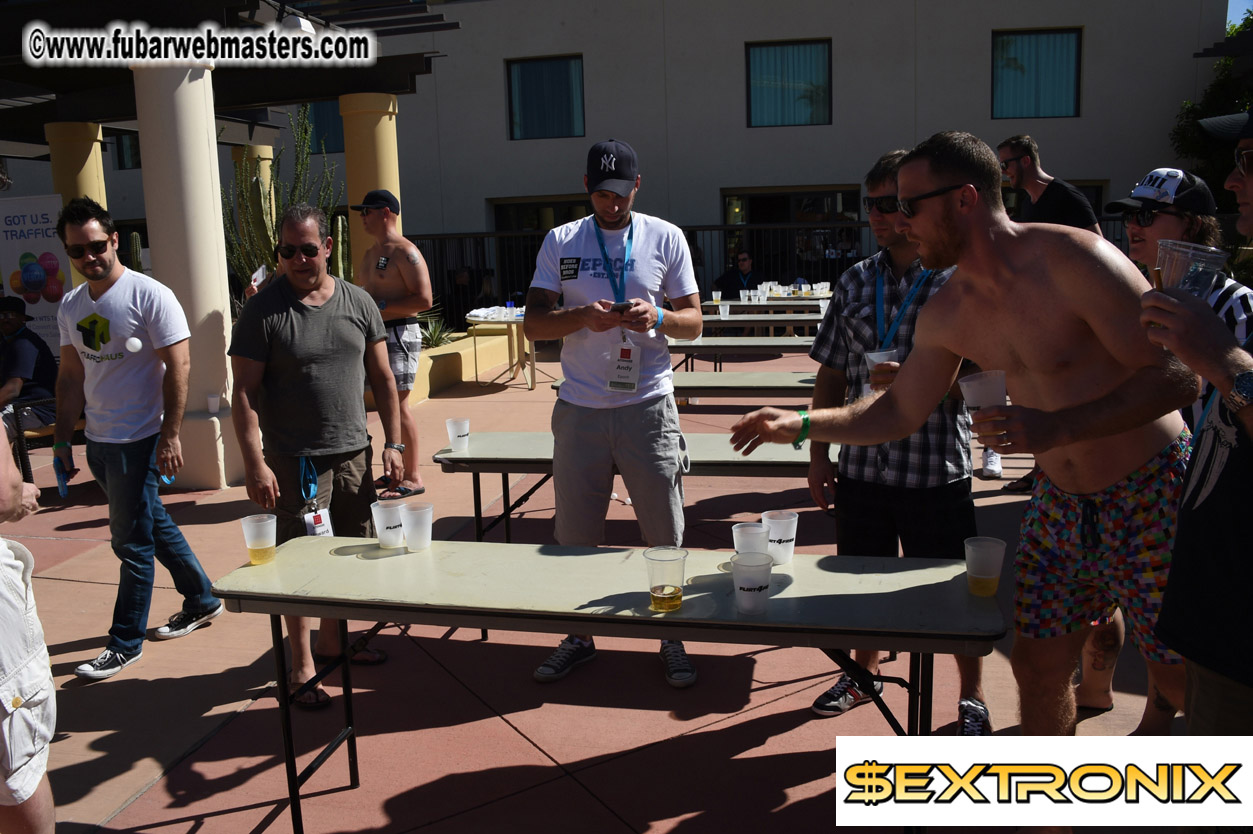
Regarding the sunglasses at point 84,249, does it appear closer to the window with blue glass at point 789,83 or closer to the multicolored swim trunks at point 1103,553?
the multicolored swim trunks at point 1103,553

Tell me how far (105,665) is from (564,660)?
6.58ft

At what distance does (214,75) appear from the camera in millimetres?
10875

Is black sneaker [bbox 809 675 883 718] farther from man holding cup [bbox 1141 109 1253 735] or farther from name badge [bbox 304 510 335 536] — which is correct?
name badge [bbox 304 510 335 536]

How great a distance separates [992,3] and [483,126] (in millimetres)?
10146

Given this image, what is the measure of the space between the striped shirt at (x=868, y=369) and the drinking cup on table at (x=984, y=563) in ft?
2.45

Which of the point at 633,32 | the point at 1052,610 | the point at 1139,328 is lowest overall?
the point at 1052,610

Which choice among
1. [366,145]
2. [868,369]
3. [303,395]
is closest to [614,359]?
[868,369]

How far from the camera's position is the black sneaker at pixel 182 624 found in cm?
438

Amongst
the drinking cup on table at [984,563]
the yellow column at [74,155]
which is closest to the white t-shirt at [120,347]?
the drinking cup on table at [984,563]

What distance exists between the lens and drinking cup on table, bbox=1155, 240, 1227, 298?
1.94 metres

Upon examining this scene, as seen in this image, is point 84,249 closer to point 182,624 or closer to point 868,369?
point 182,624

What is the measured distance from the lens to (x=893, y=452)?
3316 mm

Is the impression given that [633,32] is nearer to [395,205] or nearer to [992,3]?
[992,3]

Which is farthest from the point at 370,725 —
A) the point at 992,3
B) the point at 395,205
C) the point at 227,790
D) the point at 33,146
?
the point at 992,3
